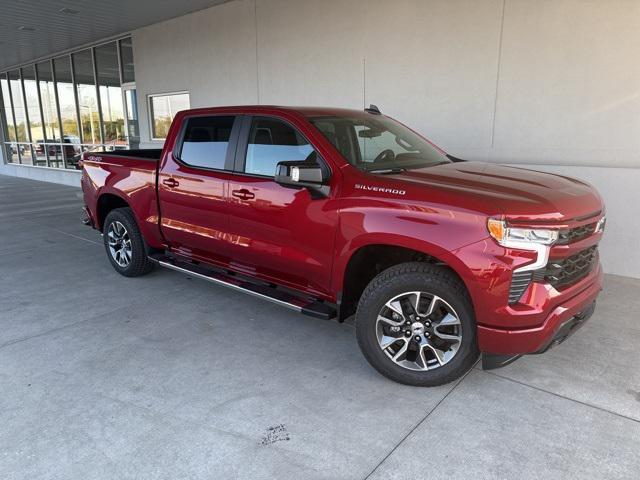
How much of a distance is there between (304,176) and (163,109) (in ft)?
31.8

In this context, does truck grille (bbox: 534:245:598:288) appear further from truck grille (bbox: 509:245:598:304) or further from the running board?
the running board

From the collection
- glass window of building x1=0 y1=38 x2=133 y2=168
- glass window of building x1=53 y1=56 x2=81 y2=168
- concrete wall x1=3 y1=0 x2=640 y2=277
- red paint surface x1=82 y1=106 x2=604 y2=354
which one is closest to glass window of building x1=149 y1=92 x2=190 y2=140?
glass window of building x1=0 y1=38 x2=133 y2=168

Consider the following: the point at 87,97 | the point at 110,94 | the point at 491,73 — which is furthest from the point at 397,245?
the point at 87,97

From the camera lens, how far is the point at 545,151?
19.6 feet

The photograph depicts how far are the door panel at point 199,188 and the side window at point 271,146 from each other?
0.74 feet

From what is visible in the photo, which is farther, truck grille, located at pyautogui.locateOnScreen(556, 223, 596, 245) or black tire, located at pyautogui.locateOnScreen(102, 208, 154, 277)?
black tire, located at pyautogui.locateOnScreen(102, 208, 154, 277)

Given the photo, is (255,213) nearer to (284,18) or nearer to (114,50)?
(284,18)

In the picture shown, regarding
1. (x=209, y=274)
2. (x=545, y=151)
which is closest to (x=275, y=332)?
(x=209, y=274)

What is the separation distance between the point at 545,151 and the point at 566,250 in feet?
11.5

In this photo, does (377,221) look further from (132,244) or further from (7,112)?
(7,112)

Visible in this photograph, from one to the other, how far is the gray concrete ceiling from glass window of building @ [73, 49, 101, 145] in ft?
1.88

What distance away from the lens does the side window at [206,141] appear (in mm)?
4422

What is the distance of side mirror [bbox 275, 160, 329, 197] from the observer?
3.40m

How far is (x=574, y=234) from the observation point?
Result: 9.90 ft
